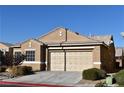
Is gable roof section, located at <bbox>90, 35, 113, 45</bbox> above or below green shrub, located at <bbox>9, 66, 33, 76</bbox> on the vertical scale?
above

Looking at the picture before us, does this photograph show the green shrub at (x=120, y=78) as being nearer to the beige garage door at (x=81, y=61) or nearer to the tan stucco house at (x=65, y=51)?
the tan stucco house at (x=65, y=51)

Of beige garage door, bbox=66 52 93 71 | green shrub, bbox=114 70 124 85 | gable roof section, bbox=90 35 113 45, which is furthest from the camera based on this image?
gable roof section, bbox=90 35 113 45

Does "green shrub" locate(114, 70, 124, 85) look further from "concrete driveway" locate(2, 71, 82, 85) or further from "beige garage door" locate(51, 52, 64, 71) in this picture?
"beige garage door" locate(51, 52, 64, 71)

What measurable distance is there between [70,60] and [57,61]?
146cm

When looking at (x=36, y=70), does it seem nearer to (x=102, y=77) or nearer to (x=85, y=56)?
(x=85, y=56)

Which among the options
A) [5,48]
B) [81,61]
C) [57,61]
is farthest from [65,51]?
[5,48]

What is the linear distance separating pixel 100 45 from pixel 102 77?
5.62 meters

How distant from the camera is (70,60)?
32.9 m

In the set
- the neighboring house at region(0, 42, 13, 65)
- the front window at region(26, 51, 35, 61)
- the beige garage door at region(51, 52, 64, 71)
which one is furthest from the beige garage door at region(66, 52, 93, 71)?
the neighboring house at region(0, 42, 13, 65)

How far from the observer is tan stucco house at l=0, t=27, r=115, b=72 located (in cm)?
3203

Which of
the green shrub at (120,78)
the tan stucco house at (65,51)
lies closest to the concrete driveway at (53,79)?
the tan stucco house at (65,51)

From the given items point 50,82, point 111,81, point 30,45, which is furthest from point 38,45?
point 111,81

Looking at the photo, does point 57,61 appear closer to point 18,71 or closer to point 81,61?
point 81,61

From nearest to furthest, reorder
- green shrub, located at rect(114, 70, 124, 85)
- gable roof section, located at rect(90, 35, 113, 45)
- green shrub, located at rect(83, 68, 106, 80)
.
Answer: green shrub, located at rect(114, 70, 124, 85) → green shrub, located at rect(83, 68, 106, 80) → gable roof section, located at rect(90, 35, 113, 45)
